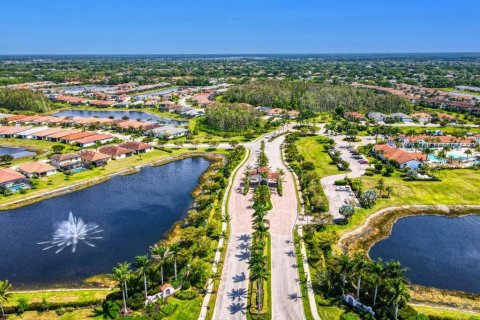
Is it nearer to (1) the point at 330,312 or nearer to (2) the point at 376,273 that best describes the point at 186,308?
(1) the point at 330,312

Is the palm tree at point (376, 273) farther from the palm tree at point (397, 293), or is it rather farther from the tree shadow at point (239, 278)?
the tree shadow at point (239, 278)

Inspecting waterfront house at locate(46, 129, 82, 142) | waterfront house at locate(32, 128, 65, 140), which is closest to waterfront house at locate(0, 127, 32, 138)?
waterfront house at locate(32, 128, 65, 140)

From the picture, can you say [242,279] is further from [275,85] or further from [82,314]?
[275,85]

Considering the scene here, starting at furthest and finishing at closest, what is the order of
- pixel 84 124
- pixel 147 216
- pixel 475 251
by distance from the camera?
1. pixel 84 124
2. pixel 147 216
3. pixel 475 251

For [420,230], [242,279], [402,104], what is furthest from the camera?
[402,104]

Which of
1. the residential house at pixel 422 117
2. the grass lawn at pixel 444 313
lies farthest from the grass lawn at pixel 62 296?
the residential house at pixel 422 117

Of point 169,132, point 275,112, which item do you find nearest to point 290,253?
point 169,132

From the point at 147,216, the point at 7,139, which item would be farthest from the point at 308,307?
the point at 7,139
